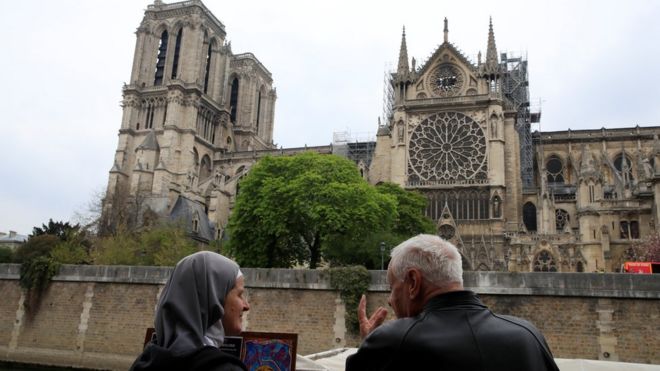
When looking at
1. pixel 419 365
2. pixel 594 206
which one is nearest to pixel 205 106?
pixel 594 206

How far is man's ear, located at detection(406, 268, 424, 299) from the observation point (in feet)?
9.37

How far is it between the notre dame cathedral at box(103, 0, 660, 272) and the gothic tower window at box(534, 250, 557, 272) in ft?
0.24

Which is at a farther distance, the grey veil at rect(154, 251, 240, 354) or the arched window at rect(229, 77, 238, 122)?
the arched window at rect(229, 77, 238, 122)

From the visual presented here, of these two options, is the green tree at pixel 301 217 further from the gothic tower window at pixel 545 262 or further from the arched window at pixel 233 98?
the arched window at pixel 233 98

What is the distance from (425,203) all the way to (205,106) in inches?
1235

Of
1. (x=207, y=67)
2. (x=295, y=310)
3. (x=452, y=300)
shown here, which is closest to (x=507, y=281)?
(x=295, y=310)

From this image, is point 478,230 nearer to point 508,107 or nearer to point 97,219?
point 508,107

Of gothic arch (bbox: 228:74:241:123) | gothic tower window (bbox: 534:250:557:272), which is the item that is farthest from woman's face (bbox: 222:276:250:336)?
gothic arch (bbox: 228:74:241:123)

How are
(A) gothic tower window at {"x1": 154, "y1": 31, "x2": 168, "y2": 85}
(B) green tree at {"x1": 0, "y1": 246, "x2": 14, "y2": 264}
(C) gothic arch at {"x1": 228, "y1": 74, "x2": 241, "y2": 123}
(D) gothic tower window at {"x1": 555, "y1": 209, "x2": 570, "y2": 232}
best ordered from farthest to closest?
(C) gothic arch at {"x1": 228, "y1": 74, "x2": 241, "y2": 123}
(A) gothic tower window at {"x1": 154, "y1": 31, "x2": 168, "y2": 85}
(D) gothic tower window at {"x1": 555, "y1": 209, "x2": 570, "y2": 232}
(B) green tree at {"x1": 0, "y1": 246, "x2": 14, "y2": 264}

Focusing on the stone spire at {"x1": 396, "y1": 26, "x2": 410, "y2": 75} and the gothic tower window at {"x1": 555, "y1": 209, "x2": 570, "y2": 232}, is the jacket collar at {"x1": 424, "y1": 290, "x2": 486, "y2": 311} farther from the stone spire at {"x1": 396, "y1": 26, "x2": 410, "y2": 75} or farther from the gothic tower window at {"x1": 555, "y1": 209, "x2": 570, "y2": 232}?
the stone spire at {"x1": 396, "y1": 26, "x2": 410, "y2": 75}

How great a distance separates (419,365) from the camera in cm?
252

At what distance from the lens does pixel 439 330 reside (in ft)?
8.45

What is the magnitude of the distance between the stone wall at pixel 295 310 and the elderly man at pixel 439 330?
14626 millimetres

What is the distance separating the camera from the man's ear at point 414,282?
2857 mm
